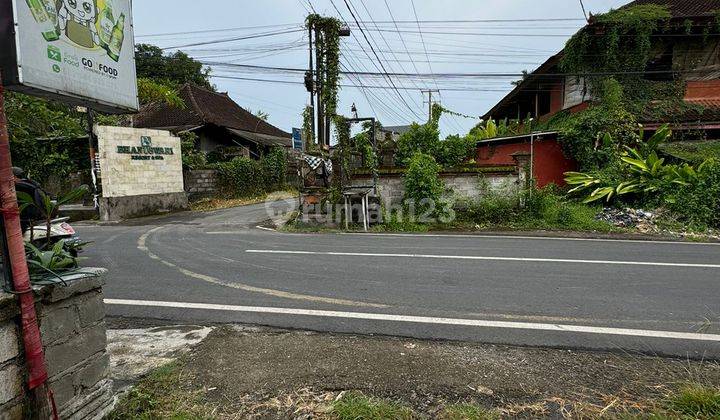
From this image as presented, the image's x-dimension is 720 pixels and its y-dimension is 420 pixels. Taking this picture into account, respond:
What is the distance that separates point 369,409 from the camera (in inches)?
101

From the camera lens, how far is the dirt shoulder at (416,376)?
2.68m

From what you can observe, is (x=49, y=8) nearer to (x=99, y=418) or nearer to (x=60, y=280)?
(x=60, y=280)

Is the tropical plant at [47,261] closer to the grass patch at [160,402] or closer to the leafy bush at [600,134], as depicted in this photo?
the grass patch at [160,402]

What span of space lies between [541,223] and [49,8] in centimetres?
1129

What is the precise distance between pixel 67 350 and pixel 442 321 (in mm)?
3141

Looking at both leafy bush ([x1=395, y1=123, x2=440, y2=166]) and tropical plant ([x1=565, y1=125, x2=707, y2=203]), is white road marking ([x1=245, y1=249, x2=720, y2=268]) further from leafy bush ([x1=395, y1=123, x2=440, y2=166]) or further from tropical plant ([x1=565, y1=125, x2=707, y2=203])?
leafy bush ([x1=395, y1=123, x2=440, y2=166])

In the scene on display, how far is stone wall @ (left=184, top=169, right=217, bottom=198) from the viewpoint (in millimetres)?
18016

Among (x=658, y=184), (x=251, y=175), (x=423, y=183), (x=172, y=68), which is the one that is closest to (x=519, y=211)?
(x=423, y=183)

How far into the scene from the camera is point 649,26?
50.4 feet

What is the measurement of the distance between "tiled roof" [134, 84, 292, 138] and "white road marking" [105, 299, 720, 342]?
19.7 metres

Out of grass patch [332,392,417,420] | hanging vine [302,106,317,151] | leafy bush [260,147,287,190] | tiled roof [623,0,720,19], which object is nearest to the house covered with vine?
tiled roof [623,0,720,19]

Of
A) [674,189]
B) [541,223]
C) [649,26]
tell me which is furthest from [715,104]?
[541,223]

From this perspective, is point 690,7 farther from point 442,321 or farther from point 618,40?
point 442,321

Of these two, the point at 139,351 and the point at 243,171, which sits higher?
the point at 243,171
